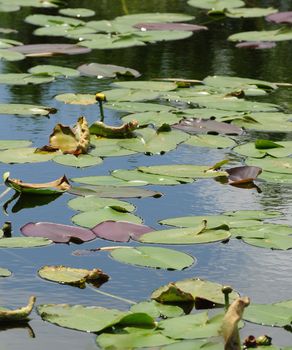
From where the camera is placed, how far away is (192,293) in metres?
2.38

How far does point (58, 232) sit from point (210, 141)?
34.0 inches

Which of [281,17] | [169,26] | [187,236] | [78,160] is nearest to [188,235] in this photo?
[187,236]

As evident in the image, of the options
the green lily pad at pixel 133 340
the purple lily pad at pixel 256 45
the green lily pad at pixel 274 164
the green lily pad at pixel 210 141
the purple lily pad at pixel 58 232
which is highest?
the green lily pad at pixel 133 340

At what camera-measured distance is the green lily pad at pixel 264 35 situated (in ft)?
15.9

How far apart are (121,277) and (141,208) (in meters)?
0.45

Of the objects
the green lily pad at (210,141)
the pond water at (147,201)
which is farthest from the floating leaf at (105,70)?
the green lily pad at (210,141)

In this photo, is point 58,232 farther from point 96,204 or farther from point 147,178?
point 147,178

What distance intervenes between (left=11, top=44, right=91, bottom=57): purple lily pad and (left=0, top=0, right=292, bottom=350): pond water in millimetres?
32

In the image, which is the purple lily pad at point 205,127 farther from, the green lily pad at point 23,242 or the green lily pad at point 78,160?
the green lily pad at point 23,242

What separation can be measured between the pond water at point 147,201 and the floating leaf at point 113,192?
22 millimetres

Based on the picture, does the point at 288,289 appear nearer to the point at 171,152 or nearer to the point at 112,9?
the point at 171,152

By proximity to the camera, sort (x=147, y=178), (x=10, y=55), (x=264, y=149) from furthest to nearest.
A: 1. (x=10, y=55)
2. (x=264, y=149)
3. (x=147, y=178)

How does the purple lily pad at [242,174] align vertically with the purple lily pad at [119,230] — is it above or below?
below

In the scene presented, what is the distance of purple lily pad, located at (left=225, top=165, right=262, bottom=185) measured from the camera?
3.12 m
